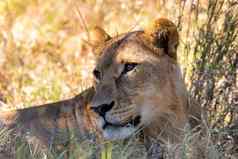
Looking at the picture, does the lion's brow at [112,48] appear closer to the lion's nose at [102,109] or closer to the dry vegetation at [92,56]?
the dry vegetation at [92,56]

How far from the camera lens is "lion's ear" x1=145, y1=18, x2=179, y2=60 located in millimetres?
5406

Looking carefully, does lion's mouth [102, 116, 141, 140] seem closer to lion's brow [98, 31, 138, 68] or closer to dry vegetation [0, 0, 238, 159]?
dry vegetation [0, 0, 238, 159]

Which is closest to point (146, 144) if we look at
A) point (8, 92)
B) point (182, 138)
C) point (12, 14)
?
point (182, 138)

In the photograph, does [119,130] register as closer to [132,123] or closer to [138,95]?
[132,123]

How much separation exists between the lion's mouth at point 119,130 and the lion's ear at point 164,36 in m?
0.48

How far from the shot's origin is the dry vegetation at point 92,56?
5645 millimetres

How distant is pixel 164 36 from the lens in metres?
5.44

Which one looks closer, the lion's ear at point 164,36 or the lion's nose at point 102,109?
the lion's nose at point 102,109

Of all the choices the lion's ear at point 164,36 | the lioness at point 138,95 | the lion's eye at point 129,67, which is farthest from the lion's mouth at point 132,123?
the lion's ear at point 164,36

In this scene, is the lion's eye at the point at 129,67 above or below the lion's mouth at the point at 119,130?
above

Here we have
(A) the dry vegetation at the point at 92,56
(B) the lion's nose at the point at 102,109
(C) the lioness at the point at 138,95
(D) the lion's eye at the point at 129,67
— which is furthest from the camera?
(A) the dry vegetation at the point at 92,56

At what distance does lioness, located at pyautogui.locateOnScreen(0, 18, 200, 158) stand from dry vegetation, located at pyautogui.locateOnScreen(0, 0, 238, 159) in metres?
0.18

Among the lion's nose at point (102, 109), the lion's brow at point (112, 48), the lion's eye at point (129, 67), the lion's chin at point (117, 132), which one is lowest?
the lion's chin at point (117, 132)

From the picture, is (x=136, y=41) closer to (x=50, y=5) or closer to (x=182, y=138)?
(x=182, y=138)
